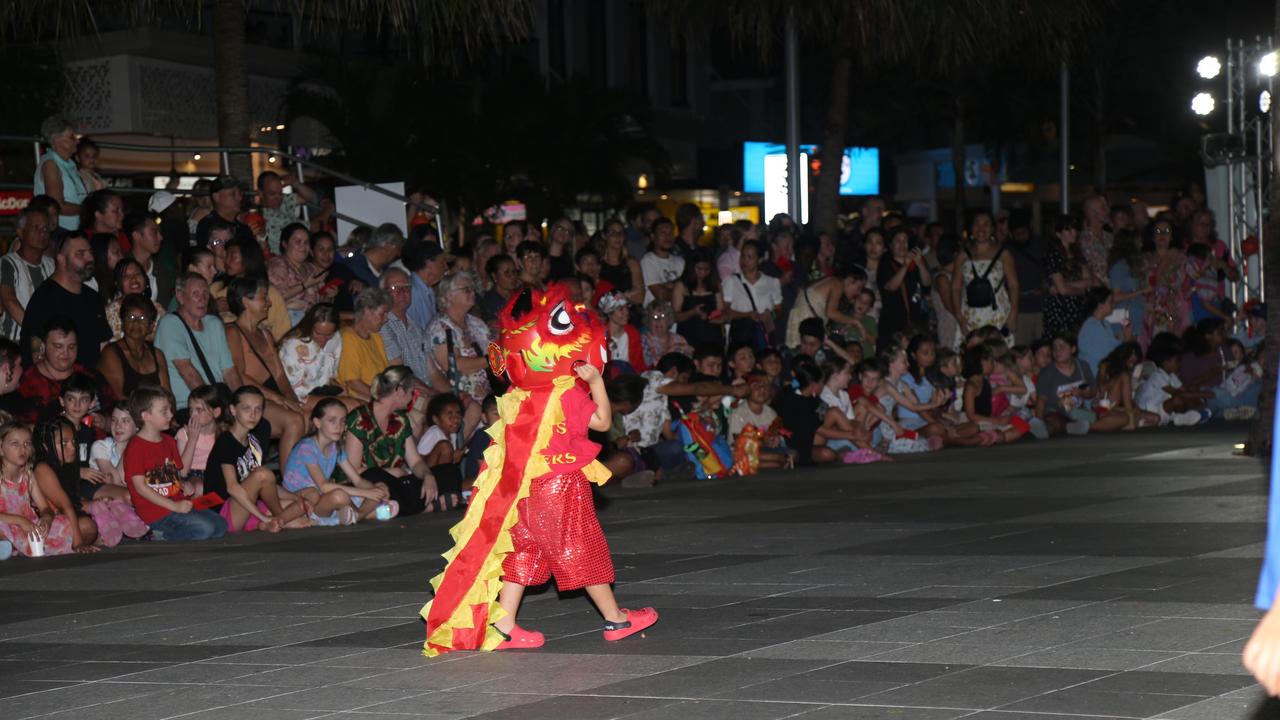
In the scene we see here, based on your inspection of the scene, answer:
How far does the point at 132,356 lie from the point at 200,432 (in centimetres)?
82

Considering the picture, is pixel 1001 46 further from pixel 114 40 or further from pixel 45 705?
pixel 45 705

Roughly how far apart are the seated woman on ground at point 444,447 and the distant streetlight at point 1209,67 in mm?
11633

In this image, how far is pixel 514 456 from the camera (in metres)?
6.82

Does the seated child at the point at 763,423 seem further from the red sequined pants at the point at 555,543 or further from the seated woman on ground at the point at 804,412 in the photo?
the red sequined pants at the point at 555,543

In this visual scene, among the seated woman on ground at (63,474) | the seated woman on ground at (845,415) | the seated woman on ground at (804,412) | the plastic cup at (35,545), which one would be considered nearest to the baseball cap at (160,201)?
the seated woman on ground at (63,474)

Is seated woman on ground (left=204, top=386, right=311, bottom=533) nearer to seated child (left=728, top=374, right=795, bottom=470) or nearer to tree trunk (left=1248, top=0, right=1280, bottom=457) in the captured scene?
seated child (left=728, top=374, right=795, bottom=470)

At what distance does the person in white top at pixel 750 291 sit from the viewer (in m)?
15.6

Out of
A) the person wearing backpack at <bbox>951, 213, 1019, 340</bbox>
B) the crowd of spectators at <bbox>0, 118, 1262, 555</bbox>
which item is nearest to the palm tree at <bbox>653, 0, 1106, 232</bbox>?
the crowd of spectators at <bbox>0, 118, 1262, 555</bbox>

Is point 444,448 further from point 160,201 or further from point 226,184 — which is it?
point 160,201

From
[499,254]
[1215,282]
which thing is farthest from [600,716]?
[1215,282]

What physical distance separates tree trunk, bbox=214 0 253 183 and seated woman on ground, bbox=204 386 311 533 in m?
5.09

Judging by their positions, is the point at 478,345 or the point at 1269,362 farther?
the point at 478,345

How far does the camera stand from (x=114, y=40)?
25.1 meters

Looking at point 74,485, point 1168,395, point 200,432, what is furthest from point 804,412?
point 74,485
